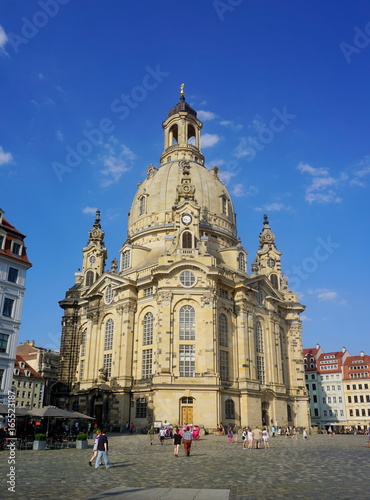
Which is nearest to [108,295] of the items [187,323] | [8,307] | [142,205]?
[187,323]

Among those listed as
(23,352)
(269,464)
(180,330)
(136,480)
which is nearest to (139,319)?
(180,330)

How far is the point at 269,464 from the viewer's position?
21281mm

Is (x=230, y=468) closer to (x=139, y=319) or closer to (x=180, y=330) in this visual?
(x=180, y=330)

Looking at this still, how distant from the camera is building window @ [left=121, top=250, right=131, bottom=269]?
65.4 meters

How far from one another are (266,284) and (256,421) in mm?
20438

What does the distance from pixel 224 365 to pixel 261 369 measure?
8.51 meters

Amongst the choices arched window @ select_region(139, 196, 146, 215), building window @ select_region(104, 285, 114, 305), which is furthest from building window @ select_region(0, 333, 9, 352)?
arched window @ select_region(139, 196, 146, 215)

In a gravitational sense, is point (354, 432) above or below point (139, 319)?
below

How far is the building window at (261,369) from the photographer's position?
59.1 m

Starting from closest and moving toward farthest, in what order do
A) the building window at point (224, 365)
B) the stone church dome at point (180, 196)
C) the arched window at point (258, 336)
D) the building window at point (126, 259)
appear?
the building window at point (224, 365) → the arched window at point (258, 336) → the building window at point (126, 259) → the stone church dome at point (180, 196)

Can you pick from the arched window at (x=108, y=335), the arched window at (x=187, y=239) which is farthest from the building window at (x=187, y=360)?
the arched window at (x=187, y=239)

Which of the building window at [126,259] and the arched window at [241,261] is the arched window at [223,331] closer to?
the arched window at [241,261]

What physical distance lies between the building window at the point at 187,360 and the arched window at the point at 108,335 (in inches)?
516

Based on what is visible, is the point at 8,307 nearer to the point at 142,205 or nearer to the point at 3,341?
the point at 3,341
